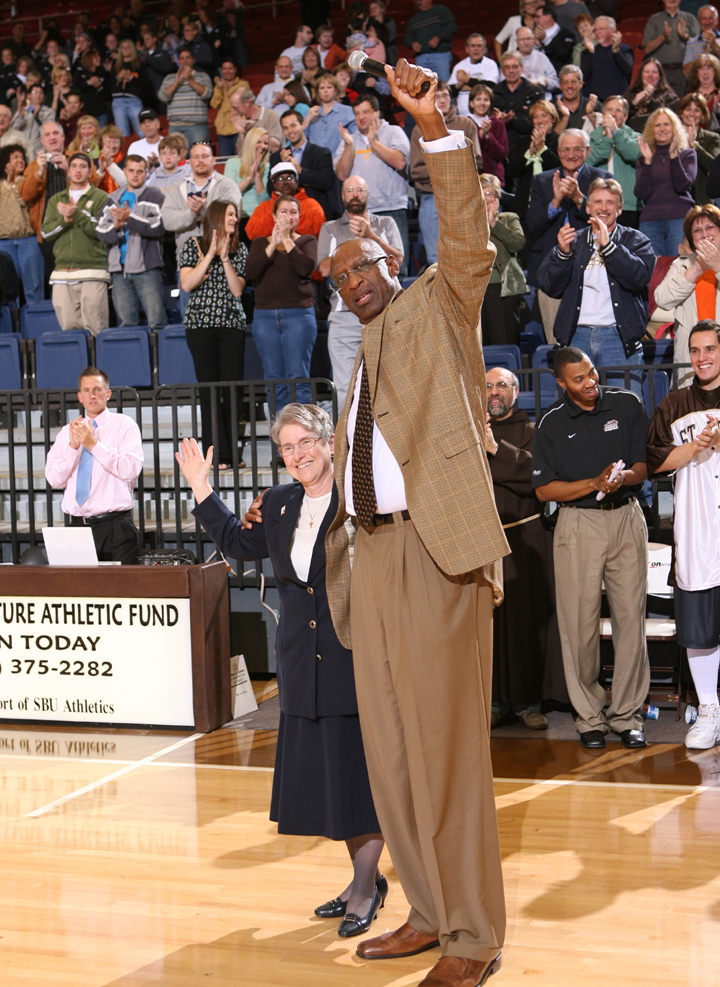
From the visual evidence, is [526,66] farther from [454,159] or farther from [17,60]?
[454,159]

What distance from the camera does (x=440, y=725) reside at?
2.61 m

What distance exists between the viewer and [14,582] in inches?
227

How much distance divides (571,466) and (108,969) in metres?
3.01

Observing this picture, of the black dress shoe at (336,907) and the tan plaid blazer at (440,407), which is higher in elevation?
the tan plaid blazer at (440,407)

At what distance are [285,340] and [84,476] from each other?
1793mm

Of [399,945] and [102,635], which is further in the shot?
[102,635]

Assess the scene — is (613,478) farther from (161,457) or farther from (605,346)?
(161,457)

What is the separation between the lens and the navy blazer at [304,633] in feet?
10.3

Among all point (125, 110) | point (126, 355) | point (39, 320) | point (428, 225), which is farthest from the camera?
point (125, 110)

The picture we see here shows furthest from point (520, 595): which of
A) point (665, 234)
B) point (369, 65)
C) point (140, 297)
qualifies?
point (140, 297)

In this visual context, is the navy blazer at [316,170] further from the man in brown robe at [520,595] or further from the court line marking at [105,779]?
the court line marking at [105,779]

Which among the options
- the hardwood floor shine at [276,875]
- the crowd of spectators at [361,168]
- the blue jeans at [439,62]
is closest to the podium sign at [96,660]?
the hardwood floor shine at [276,875]

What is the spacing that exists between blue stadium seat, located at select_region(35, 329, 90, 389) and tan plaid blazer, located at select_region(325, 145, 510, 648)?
19.3 ft

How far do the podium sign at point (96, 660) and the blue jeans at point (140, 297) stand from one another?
313 cm
